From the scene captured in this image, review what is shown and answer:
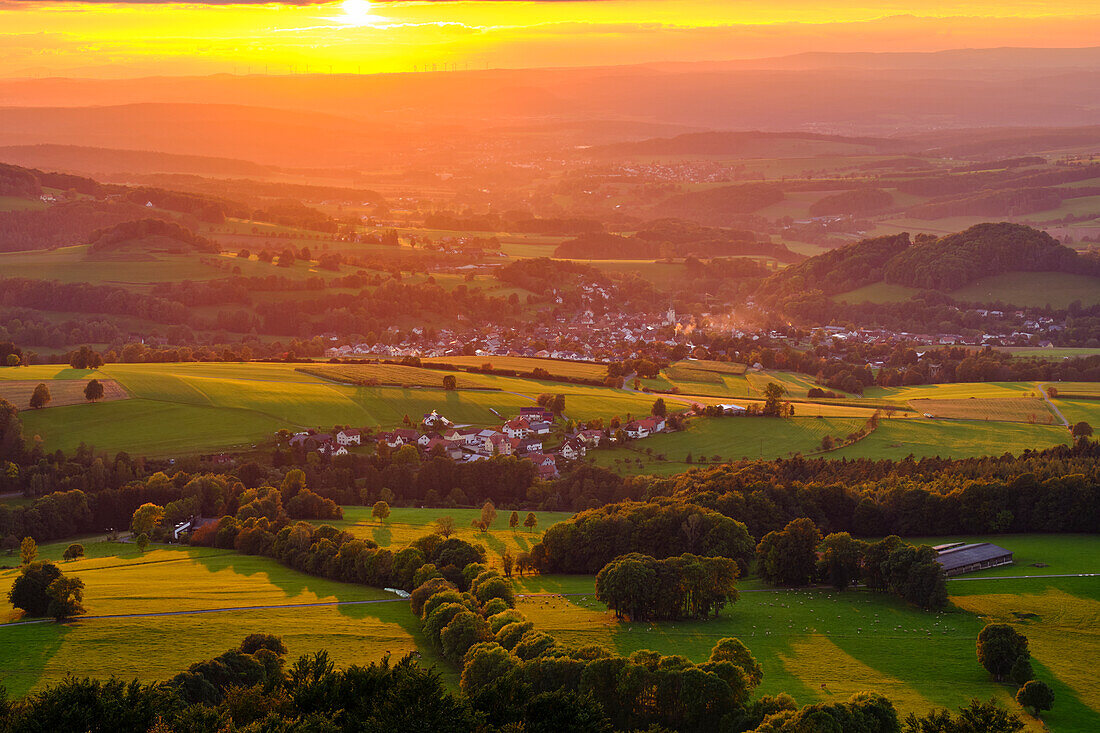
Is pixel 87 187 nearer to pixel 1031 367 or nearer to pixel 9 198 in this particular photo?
pixel 9 198

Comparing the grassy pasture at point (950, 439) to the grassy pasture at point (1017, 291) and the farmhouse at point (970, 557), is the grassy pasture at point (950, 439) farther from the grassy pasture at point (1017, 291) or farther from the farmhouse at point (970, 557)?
the grassy pasture at point (1017, 291)

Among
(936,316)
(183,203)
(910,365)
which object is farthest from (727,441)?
(183,203)

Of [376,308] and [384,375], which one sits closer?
[384,375]

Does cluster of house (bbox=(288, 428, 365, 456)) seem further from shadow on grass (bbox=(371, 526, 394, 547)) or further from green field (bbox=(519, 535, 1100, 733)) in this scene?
green field (bbox=(519, 535, 1100, 733))

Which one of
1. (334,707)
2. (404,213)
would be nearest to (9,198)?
(404,213)

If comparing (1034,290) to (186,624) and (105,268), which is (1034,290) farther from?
(105,268)

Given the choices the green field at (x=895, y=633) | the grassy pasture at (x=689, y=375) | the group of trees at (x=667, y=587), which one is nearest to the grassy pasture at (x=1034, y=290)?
the grassy pasture at (x=689, y=375)
